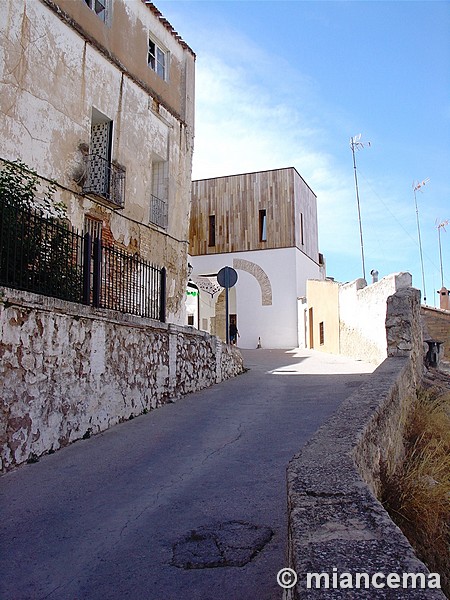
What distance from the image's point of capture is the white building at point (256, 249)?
29281mm

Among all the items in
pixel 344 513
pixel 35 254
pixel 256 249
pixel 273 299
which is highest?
pixel 256 249

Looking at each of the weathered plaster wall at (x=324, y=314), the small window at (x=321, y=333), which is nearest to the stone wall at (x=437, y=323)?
the weathered plaster wall at (x=324, y=314)

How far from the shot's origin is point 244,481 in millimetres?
5027

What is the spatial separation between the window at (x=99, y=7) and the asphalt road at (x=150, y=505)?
35.4 ft

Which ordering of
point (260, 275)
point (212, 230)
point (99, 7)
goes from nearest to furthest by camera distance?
point (99, 7)
point (260, 275)
point (212, 230)

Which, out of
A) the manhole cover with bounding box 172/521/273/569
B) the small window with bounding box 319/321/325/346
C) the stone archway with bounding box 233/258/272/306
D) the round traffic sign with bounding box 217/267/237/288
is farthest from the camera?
the stone archway with bounding box 233/258/272/306

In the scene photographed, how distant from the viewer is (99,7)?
1393cm

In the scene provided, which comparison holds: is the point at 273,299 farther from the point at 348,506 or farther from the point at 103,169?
the point at 348,506

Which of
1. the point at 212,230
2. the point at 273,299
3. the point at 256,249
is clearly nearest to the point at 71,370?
the point at 273,299

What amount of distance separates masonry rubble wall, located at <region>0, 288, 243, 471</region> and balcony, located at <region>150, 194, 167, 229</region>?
268 inches

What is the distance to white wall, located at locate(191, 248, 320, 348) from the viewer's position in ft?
95.6

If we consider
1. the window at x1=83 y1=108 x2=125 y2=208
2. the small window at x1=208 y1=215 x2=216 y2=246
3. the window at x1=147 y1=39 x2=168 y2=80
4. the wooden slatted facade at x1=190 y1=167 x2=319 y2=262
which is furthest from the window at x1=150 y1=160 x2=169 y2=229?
the small window at x1=208 y1=215 x2=216 y2=246

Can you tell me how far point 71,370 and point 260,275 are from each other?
2353cm

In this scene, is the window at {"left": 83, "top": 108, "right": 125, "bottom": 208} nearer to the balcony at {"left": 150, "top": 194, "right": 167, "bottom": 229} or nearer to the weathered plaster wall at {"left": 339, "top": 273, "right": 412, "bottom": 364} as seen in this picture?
the balcony at {"left": 150, "top": 194, "right": 167, "bottom": 229}
